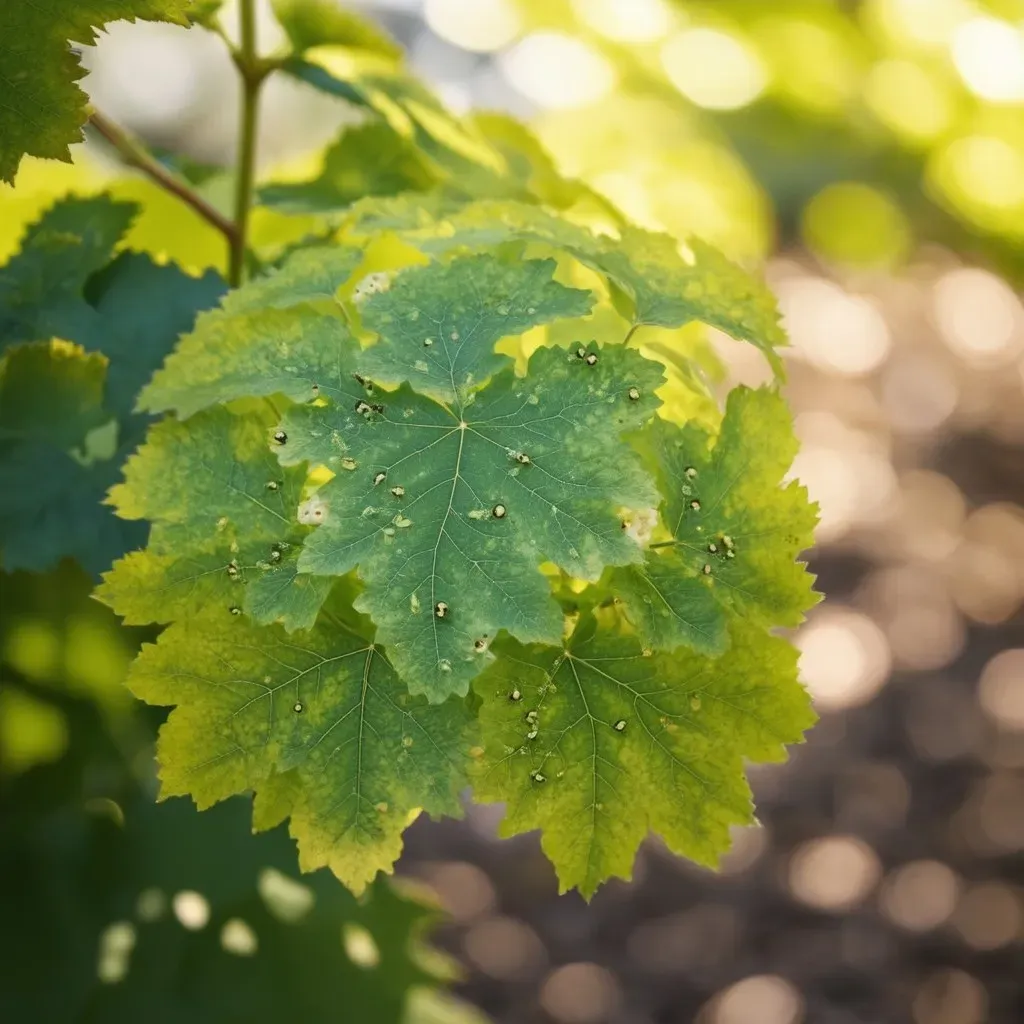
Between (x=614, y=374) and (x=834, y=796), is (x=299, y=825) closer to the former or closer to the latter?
(x=614, y=374)

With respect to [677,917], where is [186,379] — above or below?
above

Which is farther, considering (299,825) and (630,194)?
(630,194)

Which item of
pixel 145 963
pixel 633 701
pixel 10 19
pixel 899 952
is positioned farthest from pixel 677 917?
pixel 10 19

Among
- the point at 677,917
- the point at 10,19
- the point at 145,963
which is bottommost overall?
the point at 677,917

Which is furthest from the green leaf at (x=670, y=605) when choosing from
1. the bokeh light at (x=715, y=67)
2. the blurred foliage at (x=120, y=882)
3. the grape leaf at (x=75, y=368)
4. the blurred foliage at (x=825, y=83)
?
the bokeh light at (x=715, y=67)

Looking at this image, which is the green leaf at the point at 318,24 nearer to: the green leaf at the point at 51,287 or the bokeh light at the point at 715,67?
the green leaf at the point at 51,287

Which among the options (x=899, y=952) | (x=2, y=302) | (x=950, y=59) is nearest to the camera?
(x=2, y=302)
